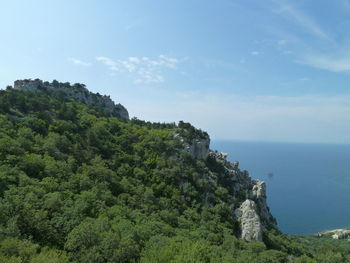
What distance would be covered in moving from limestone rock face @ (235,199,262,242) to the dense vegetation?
2211 millimetres

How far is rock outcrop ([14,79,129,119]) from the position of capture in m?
91.8

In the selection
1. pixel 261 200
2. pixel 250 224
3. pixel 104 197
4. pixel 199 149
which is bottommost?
pixel 250 224

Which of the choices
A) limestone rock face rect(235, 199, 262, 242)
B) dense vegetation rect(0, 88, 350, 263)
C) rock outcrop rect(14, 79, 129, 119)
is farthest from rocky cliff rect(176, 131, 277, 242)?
rock outcrop rect(14, 79, 129, 119)

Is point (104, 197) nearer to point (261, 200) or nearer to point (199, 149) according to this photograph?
point (199, 149)

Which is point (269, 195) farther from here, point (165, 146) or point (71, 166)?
point (71, 166)

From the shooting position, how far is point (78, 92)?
329 ft

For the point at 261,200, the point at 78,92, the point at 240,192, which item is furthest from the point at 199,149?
the point at 78,92

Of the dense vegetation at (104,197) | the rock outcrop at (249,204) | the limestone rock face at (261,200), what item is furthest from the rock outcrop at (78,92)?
the limestone rock face at (261,200)

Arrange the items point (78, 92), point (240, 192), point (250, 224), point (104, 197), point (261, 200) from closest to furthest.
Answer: point (104, 197)
point (250, 224)
point (240, 192)
point (261, 200)
point (78, 92)

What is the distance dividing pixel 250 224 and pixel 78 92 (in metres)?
78.0

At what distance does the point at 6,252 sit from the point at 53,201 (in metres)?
9.59

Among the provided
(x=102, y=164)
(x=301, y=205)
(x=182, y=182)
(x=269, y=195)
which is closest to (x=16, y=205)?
(x=102, y=164)

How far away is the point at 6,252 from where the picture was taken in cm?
1808

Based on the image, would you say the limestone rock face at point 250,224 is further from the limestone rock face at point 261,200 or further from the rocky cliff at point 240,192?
the limestone rock face at point 261,200
